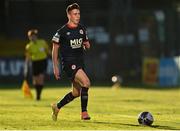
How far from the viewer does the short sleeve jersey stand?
14.1 meters

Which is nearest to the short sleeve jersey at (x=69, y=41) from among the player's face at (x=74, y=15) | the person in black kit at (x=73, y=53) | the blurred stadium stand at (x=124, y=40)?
the person in black kit at (x=73, y=53)

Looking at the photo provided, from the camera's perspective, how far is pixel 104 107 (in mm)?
18688

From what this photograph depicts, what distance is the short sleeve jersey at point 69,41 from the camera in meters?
14.1

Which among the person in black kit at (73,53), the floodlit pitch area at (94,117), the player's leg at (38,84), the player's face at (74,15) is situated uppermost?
the player's face at (74,15)

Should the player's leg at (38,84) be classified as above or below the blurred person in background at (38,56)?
below

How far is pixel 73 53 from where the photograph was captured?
1417cm

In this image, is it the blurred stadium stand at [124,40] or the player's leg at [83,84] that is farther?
the blurred stadium stand at [124,40]

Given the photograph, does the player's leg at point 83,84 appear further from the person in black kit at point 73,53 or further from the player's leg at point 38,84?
the player's leg at point 38,84

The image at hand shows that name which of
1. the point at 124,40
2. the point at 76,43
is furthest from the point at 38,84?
the point at 124,40

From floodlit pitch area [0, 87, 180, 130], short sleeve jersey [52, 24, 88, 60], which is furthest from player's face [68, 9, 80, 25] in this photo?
floodlit pitch area [0, 87, 180, 130]

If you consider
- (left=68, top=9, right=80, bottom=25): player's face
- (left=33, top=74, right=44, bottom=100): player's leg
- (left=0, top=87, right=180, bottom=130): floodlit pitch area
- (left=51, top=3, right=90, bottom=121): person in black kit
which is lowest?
(left=0, top=87, right=180, bottom=130): floodlit pitch area

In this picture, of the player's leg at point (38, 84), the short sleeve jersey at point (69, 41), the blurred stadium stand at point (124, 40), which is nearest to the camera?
the short sleeve jersey at point (69, 41)

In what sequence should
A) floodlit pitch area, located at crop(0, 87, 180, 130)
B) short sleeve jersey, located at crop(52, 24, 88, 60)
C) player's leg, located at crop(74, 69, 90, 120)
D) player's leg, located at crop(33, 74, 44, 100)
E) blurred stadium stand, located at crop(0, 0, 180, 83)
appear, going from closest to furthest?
1. floodlit pitch area, located at crop(0, 87, 180, 130)
2. player's leg, located at crop(74, 69, 90, 120)
3. short sleeve jersey, located at crop(52, 24, 88, 60)
4. player's leg, located at crop(33, 74, 44, 100)
5. blurred stadium stand, located at crop(0, 0, 180, 83)

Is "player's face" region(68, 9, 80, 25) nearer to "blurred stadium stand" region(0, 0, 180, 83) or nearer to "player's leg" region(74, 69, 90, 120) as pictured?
"player's leg" region(74, 69, 90, 120)
